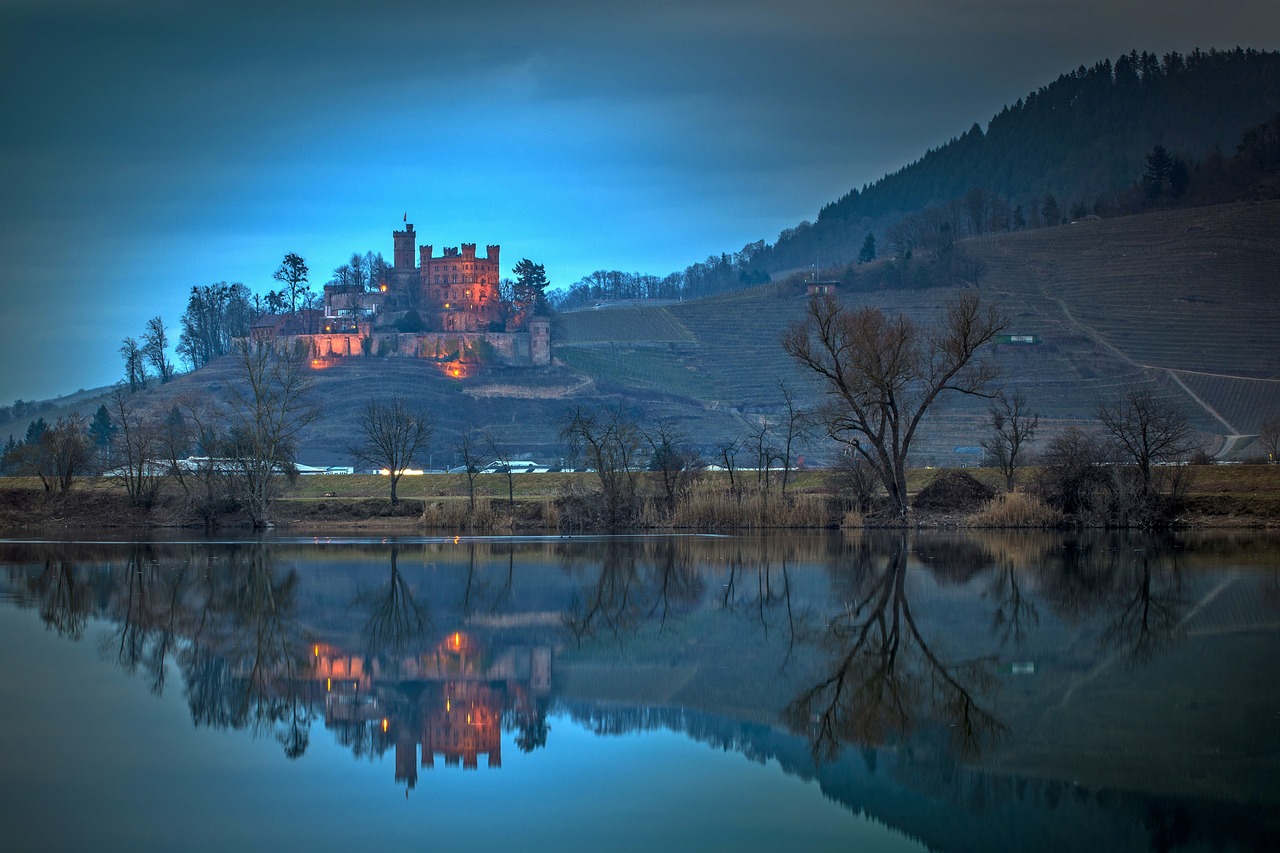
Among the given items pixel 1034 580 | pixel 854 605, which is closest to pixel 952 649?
pixel 854 605

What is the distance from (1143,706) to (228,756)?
24.3 feet

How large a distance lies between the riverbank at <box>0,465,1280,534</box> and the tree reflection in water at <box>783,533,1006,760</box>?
22.5 m

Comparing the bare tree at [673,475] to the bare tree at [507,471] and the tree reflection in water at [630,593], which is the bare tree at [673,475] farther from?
the tree reflection in water at [630,593]

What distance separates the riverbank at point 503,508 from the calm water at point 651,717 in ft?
58.6

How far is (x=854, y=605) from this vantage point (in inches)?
687

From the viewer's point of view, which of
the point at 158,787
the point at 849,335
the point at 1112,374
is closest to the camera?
the point at 158,787

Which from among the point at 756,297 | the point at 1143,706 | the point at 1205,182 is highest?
the point at 1205,182

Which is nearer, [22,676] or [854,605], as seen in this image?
[22,676]

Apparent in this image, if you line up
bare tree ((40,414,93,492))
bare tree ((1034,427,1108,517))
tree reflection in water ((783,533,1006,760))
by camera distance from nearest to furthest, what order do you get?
tree reflection in water ((783,533,1006,760)), bare tree ((1034,427,1108,517)), bare tree ((40,414,93,492))

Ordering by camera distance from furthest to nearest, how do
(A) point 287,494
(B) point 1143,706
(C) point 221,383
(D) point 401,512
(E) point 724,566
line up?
(C) point 221,383 < (A) point 287,494 < (D) point 401,512 < (E) point 724,566 < (B) point 1143,706

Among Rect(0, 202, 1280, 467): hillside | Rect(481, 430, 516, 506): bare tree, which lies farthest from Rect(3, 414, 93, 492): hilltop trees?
Rect(0, 202, 1280, 467): hillside

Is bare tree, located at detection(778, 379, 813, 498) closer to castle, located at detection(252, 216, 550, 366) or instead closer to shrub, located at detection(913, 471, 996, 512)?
shrub, located at detection(913, 471, 996, 512)

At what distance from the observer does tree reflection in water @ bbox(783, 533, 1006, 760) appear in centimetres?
973

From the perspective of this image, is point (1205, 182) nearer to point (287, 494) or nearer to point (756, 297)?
point (756, 297)
